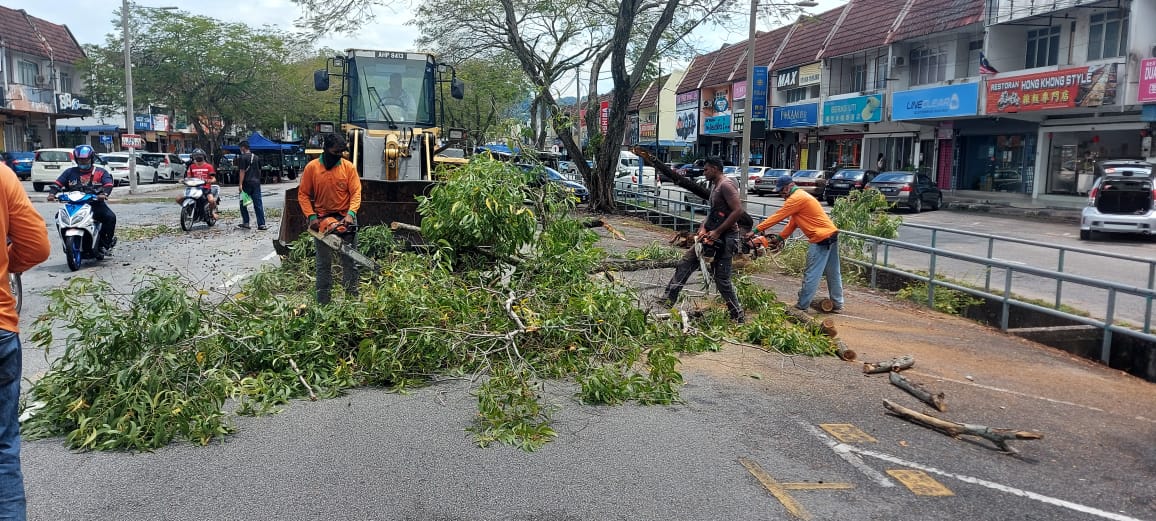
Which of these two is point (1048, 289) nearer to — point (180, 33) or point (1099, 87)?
point (1099, 87)

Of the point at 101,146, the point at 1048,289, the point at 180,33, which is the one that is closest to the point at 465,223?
the point at 1048,289

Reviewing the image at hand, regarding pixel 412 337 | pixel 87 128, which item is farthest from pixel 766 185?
pixel 87 128

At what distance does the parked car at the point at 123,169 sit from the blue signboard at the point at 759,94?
28.6 meters

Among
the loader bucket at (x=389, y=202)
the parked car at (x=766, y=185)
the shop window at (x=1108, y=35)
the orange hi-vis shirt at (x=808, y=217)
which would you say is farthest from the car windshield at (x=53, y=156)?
the shop window at (x=1108, y=35)

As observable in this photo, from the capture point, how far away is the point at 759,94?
4169 centimetres

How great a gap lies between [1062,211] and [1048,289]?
20077 millimetres

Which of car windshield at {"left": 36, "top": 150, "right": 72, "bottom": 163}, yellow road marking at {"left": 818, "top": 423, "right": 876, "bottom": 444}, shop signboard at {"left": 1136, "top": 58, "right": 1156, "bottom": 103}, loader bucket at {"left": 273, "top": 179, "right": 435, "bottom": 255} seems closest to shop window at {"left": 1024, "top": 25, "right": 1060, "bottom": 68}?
shop signboard at {"left": 1136, "top": 58, "right": 1156, "bottom": 103}

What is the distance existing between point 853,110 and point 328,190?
3572 cm

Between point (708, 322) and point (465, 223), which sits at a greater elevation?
point (465, 223)

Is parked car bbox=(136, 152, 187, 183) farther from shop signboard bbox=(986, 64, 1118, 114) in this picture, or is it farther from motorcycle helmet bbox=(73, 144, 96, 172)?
shop signboard bbox=(986, 64, 1118, 114)

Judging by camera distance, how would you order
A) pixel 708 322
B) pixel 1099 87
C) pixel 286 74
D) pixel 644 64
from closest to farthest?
pixel 708 322
pixel 644 64
pixel 1099 87
pixel 286 74

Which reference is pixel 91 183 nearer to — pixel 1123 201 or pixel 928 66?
pixel 1123 201

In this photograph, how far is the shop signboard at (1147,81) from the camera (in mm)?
24719

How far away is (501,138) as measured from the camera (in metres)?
9.90
